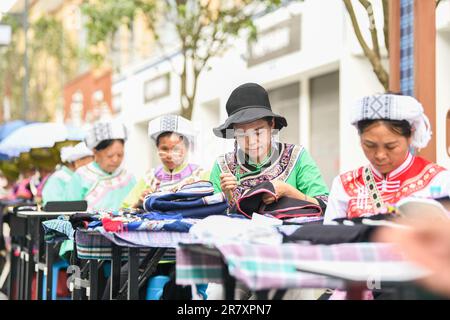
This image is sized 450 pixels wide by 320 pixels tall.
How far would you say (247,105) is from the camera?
17.7 ft

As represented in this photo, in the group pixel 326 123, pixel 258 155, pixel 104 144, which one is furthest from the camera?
pixel 326 123

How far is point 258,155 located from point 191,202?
0.55 meters

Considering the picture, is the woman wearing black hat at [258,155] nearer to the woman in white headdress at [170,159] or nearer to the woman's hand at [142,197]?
the woman's hand at [142,197]

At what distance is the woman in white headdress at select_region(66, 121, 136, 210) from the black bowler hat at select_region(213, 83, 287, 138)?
2541 mm

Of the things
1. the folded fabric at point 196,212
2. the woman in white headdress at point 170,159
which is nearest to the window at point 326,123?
the woman in white headdress at point 170,159

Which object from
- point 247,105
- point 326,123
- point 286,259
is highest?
point 326,123

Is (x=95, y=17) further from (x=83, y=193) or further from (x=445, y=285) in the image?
(x=445, y=285)

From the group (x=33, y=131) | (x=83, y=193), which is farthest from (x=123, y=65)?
(x=83, y=193)

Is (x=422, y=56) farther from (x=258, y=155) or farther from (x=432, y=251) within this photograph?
(x=432, y=251)

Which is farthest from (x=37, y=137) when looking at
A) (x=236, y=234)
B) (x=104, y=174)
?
(x=236, y=234)

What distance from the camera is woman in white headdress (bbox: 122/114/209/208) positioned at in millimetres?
6441

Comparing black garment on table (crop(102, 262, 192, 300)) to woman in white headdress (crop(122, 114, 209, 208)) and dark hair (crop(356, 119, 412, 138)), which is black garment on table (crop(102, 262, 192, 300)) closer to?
woman in white headdress (crop(122, 114, 209, 208))

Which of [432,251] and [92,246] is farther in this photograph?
[92,246]

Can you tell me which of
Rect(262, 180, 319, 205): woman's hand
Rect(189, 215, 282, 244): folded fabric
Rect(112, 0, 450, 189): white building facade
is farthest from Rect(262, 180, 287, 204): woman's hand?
Rect(112, 0, 450, 189): white building facade
